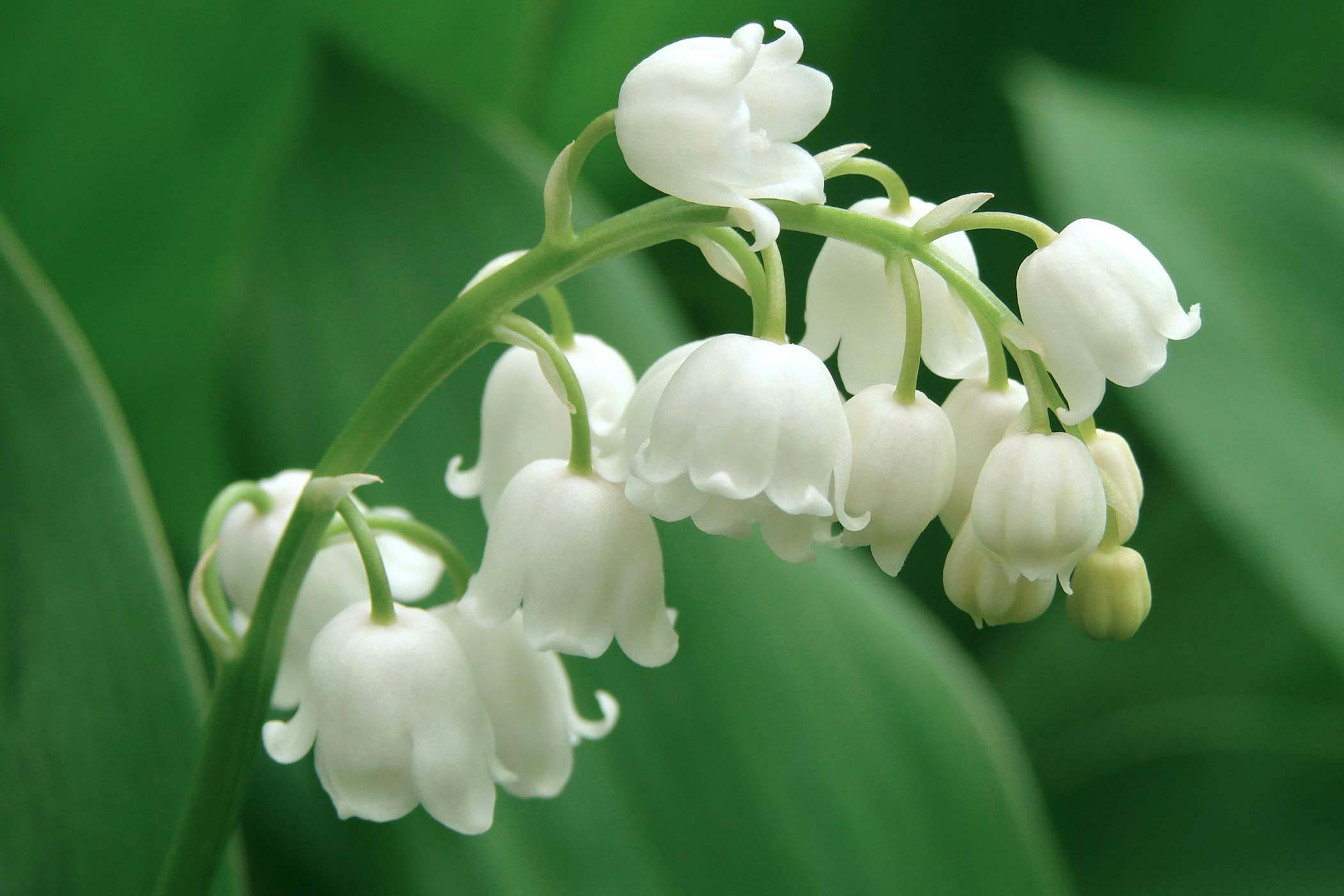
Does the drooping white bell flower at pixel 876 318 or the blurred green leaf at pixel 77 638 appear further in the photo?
the blurred green leaf at pixel 77 638

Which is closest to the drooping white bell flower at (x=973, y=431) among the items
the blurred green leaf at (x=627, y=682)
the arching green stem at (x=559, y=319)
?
the arching green stem at (x=559, y=319)

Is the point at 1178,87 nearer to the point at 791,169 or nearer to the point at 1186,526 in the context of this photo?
the point at 1186,526

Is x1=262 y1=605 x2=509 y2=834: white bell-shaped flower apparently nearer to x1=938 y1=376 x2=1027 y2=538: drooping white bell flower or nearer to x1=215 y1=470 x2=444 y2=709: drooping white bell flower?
x1=215 y1=470 x2=444 y2=709: drooping white bell flower

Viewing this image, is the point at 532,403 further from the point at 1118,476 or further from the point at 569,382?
the point at 1118,476

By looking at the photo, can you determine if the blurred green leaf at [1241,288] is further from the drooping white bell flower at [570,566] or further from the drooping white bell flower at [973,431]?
the drooping white bell flower at [570,566]

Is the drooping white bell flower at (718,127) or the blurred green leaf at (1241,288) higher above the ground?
the blurred green leaf at (1241,288)

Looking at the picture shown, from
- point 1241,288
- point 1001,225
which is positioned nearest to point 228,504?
point 1001,225
